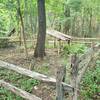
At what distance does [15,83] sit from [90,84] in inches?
103

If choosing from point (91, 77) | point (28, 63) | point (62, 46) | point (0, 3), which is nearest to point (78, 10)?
point (62, 46)

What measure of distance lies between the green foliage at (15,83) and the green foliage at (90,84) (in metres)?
1.65

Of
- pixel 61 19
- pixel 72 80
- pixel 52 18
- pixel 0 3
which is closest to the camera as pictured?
pixel 72 80

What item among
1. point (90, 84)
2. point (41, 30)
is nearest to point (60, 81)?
point (90, 84)

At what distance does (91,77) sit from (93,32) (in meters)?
20.0

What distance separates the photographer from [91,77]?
7.72 meters

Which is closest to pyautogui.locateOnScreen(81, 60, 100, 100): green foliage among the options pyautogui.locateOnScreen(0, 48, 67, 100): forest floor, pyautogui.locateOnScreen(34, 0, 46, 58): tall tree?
pyautogui.locateOnScreen(0, 48, 67, 100): forest floor

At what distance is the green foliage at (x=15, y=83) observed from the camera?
6880mm

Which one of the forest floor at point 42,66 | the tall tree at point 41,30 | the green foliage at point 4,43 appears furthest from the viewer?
the green foliage at point 4,43

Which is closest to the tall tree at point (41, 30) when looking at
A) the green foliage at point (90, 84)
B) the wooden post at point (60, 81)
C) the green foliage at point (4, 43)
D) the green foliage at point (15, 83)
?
the green foliage at point (15, 83)

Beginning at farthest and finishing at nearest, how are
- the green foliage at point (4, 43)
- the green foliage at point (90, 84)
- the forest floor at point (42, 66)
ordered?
the green foliage at point (4, 43), the forest floor at point (42, 66), the green foliage at point (90, 84)

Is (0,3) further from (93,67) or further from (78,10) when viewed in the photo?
(78,10)

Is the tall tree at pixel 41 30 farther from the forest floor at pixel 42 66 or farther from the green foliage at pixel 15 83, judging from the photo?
the green foliage at pixel 15 83

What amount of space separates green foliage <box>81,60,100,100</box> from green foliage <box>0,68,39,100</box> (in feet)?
5.43
